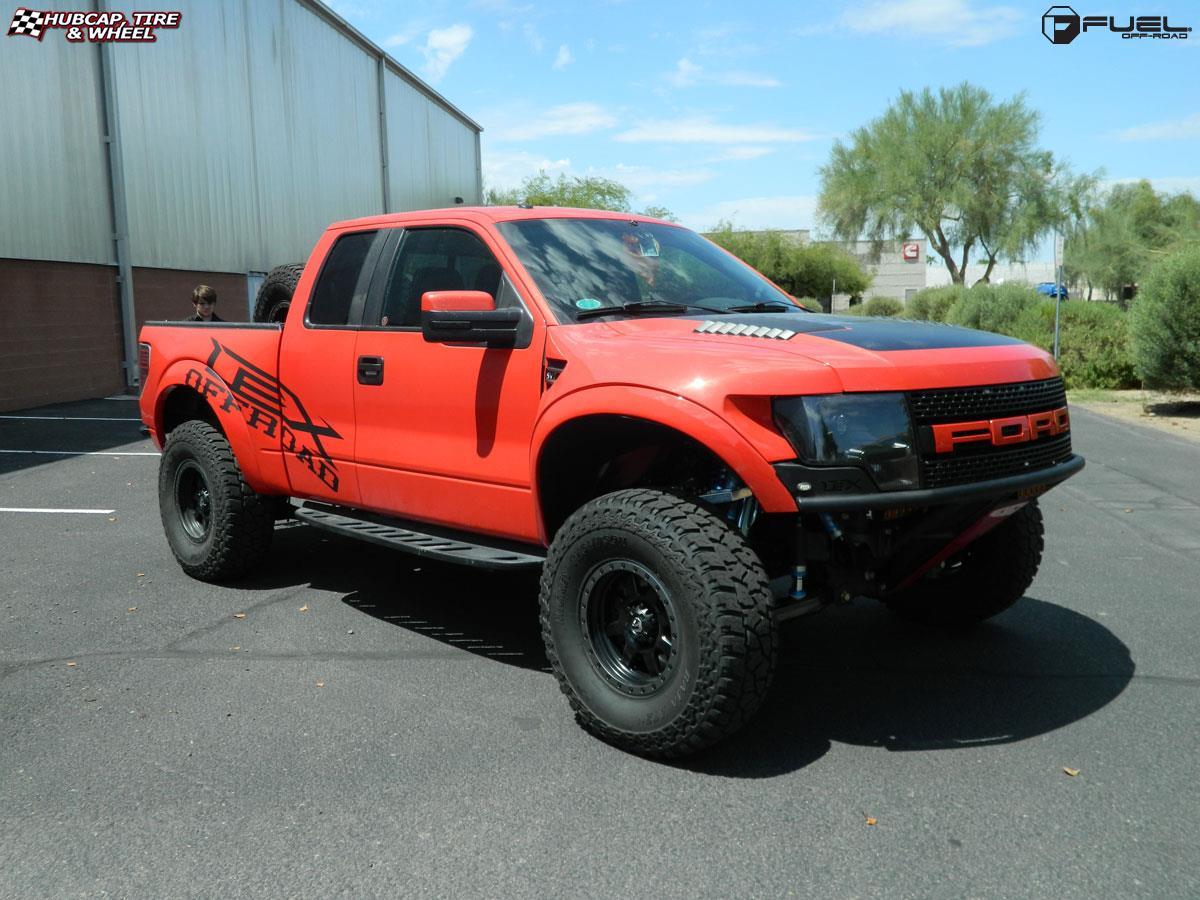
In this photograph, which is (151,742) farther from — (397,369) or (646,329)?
(646,329)

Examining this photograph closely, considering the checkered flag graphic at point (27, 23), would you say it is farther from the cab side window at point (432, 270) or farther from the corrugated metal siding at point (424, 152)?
the corrugated metal siding at point (424, 152)

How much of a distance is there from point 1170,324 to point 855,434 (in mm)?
14246

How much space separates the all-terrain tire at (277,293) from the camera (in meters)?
7.04

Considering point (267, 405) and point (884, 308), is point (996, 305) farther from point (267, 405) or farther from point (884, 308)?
point (884, 308)

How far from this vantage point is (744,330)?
13.4 feet

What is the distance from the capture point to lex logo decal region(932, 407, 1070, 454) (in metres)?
3.69

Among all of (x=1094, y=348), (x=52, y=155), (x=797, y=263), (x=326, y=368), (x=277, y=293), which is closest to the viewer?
(x=326, y=368)

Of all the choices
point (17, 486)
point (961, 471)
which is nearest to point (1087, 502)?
point (961, 471)

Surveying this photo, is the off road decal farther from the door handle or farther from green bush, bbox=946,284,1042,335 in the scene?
green bush, bbox=946,284,1042,335

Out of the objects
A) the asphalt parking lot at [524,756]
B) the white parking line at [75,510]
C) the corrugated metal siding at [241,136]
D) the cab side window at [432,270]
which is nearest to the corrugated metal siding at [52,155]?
the corrugated metal siding at [241,136]

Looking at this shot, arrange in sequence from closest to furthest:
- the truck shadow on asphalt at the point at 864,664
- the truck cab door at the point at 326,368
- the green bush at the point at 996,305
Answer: the truck shadow on asphalt at the point at 864,664 → the truck cab door at the point at 326,368 → the green bush at the point at 996,305

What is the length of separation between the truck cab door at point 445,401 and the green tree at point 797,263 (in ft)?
205

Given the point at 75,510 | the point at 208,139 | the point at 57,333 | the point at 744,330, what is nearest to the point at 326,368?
the point at 744,330

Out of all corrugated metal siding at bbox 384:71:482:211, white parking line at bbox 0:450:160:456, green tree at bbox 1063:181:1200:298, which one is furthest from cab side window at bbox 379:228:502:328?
green tree at bbox 1063:181:1200:298
